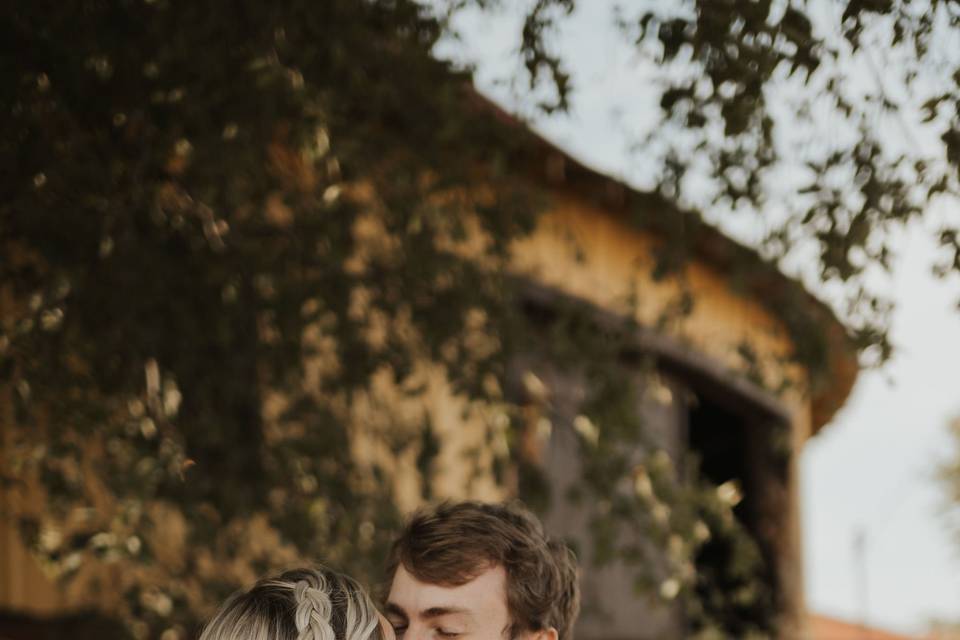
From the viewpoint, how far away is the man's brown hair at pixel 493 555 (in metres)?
3.51

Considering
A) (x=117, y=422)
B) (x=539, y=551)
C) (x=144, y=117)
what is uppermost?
(x=144, y=117)

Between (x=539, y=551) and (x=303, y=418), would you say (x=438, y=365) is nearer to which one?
(x=303, y=418)

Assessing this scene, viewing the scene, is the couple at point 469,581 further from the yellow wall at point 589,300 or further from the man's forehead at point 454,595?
the yellow wall at point 589,300

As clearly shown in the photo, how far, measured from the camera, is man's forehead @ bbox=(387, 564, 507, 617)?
3.45 metres

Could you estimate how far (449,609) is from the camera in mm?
3436

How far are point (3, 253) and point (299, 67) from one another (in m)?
1.24

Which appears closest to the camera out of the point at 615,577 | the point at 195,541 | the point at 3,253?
the point at 3,253

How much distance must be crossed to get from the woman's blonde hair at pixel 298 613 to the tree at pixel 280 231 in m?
1.55

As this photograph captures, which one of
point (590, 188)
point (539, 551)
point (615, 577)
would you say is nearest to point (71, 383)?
point (539, 551)

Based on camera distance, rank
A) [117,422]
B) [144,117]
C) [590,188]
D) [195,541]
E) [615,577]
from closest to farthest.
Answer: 1. [144,117]
2. [117,422]
3. [195,541]
4. [590,188]
5. [615,577]

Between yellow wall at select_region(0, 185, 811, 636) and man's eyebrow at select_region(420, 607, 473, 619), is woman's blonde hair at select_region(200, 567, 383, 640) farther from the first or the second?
yellow wall at select_region(0, 185, 811, 636)

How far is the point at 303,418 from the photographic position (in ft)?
19.7

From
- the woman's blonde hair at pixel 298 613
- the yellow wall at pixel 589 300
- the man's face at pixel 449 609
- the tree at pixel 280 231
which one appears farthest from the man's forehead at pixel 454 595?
the yellow wall at pixel 589 300

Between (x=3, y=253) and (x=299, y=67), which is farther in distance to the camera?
(x=3, y=253)
